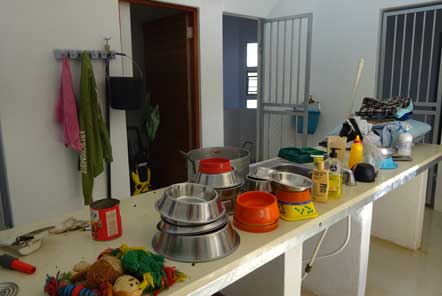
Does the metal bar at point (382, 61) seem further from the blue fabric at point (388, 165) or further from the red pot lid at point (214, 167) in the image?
the red pot lid at point (214, 167)

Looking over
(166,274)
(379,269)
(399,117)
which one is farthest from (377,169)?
(166,274)

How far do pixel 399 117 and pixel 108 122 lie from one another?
2133mm

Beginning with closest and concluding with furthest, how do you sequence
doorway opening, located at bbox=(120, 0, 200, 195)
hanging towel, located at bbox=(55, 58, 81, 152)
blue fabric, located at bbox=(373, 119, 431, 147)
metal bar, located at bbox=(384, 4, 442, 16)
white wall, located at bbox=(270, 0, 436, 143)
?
blue fabric, located at bbox=(373, 119, 431, 147)
hanging towel, located at bbox=(55, 58, 81, 152)
metal bar, located at bbox=(384, 4, 442, 16)
doorway opening, located at bbox=(120, 0, 200, 195)
white wall, located at bbox=(270, 0, 436, 143)

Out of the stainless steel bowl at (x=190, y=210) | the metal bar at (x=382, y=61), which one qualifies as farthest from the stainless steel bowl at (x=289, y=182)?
the metal bar at (x=382, y=61)

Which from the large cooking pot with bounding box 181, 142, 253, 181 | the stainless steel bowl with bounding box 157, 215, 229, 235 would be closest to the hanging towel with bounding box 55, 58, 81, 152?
the large cooking pot with bounding box 181, 142, 253, 181

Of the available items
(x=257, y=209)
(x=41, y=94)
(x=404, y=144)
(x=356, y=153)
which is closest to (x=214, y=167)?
(x=257, y=209)

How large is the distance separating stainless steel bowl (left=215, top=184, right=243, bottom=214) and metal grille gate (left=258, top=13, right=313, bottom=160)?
275 cm

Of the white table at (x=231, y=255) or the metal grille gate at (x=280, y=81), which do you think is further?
the metal grille gate at (x=280, y=81)

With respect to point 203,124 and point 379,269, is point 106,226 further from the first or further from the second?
point 203,124

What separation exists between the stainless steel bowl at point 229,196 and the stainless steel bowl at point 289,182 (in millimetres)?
133

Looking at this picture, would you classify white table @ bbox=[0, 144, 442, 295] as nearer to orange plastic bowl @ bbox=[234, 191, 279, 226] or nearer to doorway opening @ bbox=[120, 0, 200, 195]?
orange plastic bowl @ bbox=[234, 191, 279, 226]

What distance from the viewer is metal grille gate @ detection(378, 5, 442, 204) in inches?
123

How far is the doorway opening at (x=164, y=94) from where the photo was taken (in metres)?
3.25

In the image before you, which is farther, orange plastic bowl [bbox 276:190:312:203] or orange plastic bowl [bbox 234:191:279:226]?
orange plastic bowl [bbox 276:190:312:203]
